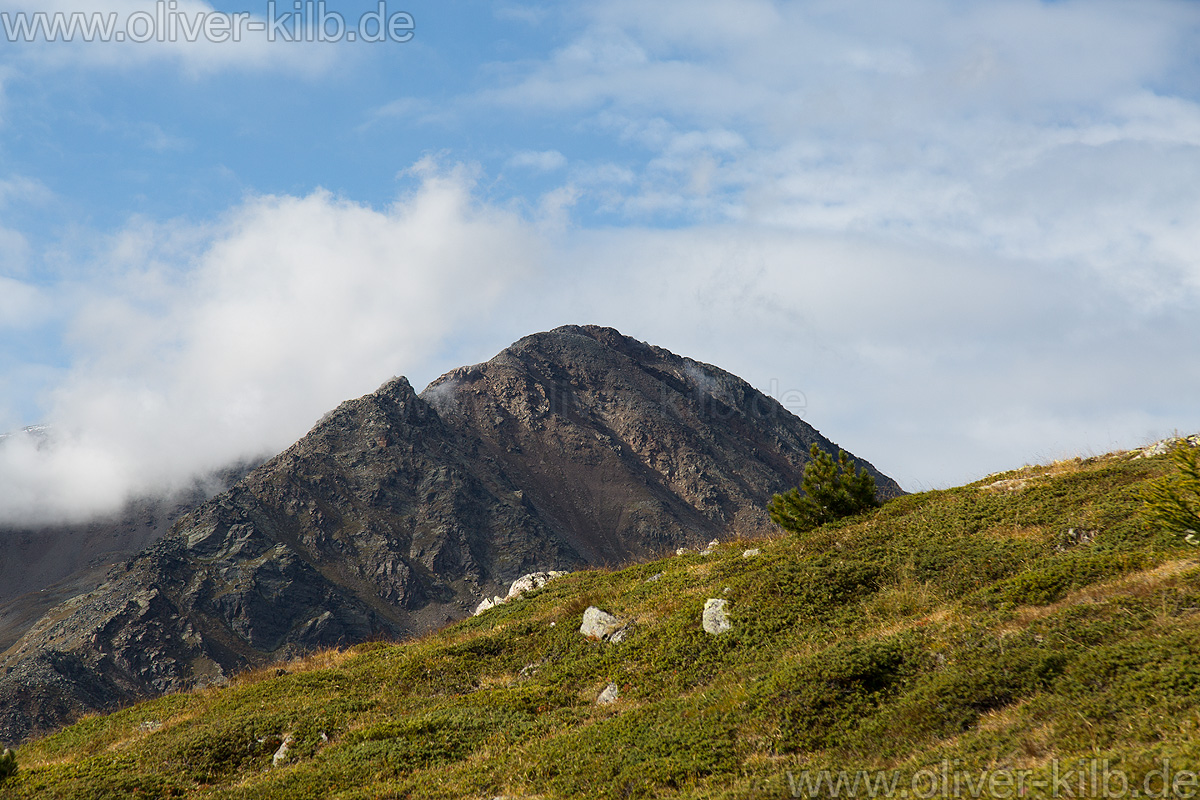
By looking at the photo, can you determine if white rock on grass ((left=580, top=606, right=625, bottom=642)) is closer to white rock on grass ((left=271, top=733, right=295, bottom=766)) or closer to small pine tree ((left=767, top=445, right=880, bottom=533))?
small pine tree ((left=767, top=445, right=880, bottom=533))

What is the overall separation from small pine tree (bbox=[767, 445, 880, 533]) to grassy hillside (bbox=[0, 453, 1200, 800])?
3.76ft

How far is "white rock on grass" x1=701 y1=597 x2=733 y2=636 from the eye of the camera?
21969 mm

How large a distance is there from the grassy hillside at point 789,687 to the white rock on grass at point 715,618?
359mm

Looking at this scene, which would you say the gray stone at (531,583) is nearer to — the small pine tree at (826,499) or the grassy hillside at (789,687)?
the grassy hillside at (789,687)

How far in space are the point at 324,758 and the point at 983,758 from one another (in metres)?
15.2

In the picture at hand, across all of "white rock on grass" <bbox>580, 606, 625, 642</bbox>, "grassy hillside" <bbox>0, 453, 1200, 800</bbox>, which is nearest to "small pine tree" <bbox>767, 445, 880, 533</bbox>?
"grassy hillside" <bbox>0, 453, 1200, 800</bbox>

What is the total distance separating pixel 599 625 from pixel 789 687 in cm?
938

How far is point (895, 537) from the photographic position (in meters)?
25.3

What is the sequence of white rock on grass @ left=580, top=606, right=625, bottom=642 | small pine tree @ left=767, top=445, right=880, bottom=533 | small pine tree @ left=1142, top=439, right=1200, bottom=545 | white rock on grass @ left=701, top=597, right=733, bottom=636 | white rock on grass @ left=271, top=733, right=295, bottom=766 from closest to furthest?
small pine tree @ left=1142, top=439, right=1200, bottom=545 < white rock on grass @ left=271, top=733, right=295, bottom=766 < white rock on grass @ left=701, top=597, right=733, bottom=636 < white rock on grass @ left=580, top=606, right=625, bottom=642 < small pine tree @ left=767, top=445, right=880, bottom=533

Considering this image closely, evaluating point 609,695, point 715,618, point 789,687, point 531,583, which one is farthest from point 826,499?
point 531,583

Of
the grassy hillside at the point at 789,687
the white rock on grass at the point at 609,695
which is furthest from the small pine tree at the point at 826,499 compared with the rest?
the white rock on grass at the point at 609,695

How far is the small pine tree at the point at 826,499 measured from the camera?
29375 millimetres

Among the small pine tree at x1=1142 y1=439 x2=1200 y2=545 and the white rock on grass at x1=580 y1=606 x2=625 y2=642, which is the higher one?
the small pine tree at x1=1142 y1=439 x2=1200 y2=545

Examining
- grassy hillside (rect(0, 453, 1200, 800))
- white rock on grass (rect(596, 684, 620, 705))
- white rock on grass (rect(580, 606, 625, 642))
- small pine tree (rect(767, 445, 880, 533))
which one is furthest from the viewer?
small pine tree (rect(767, 445, 880, 533))
